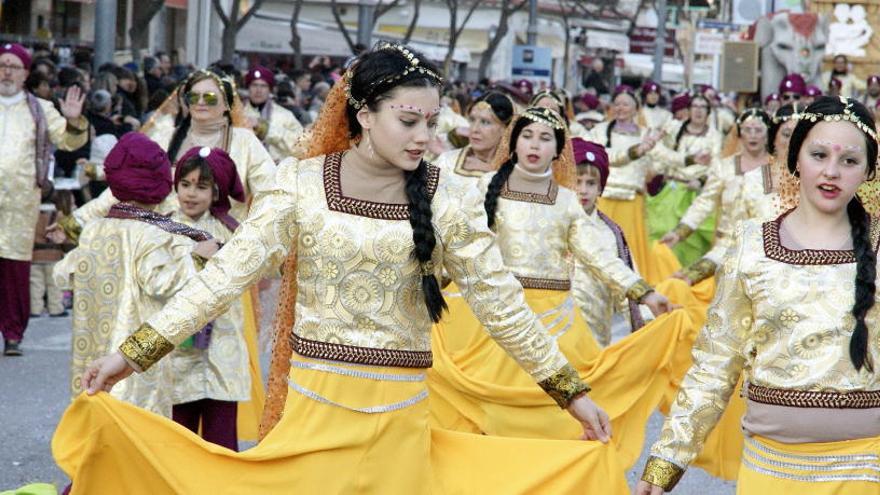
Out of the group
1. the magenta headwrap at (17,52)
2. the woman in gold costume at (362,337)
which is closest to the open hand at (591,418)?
the woman in gold costume at (362,337)

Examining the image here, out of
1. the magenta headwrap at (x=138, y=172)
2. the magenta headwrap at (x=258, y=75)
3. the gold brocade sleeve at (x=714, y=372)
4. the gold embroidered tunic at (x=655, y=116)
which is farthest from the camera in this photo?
the gold embroidered tunic at (x=655, y=116)

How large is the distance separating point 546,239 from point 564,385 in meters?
2.81

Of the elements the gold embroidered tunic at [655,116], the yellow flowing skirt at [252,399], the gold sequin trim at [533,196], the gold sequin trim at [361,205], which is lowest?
the yellow flowing skirt at [252,399]

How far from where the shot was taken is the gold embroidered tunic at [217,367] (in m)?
6.57

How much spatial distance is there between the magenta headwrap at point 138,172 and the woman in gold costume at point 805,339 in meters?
2.62

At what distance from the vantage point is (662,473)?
449 centimetres

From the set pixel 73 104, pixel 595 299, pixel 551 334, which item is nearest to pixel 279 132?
pixel 73 104

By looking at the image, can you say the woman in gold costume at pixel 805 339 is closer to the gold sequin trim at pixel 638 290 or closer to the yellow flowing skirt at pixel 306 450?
the yellow flowing skirt at pixel 306 450

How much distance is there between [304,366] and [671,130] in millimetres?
14598

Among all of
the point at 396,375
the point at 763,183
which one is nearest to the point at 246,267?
the point at 396,375

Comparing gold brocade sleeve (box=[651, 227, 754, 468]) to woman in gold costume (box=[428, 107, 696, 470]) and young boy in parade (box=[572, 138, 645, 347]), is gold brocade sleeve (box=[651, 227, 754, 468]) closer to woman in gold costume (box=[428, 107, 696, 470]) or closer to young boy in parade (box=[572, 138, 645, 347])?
woman in gold costume (box=[428, 107, 696, 470])

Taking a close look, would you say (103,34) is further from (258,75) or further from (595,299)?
(595,299)

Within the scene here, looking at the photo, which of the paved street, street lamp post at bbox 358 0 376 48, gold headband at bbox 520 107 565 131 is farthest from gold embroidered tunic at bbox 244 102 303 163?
street lamp post at bbox 358 0 376 48

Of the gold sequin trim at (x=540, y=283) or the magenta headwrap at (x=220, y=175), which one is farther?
the gold sequin trim at (x=540, y=283)
